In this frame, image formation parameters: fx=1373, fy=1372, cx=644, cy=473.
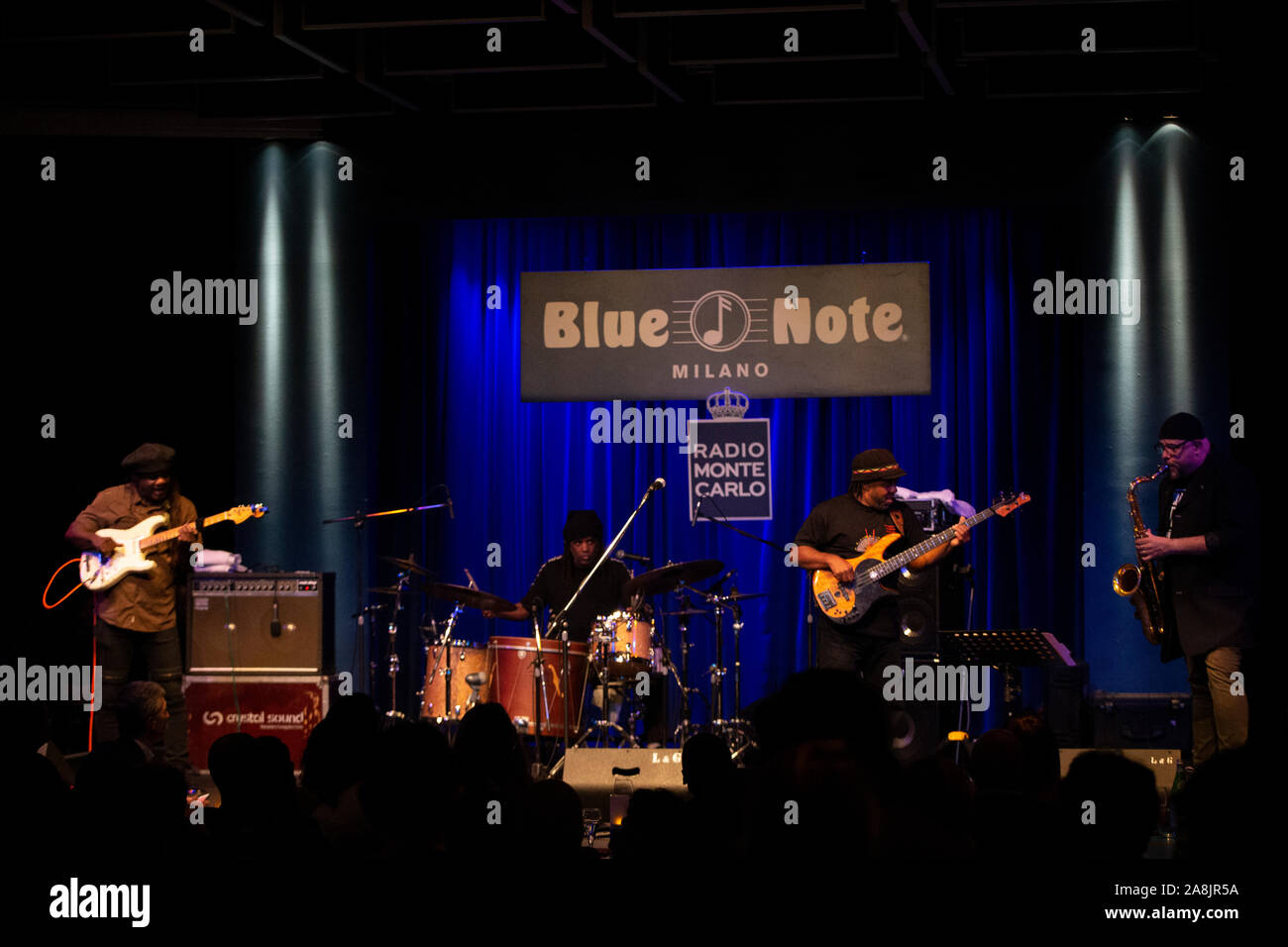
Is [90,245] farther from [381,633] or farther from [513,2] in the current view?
[513,2]

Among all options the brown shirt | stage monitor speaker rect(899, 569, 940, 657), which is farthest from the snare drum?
the brown shirt

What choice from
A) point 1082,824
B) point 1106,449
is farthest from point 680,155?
point 1082,824

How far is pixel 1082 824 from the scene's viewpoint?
10.1 feet

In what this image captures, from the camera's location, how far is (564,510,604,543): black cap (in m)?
9.22

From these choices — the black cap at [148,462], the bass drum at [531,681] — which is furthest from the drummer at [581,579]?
the black cap at [148,462]

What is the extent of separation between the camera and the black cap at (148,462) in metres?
8.52

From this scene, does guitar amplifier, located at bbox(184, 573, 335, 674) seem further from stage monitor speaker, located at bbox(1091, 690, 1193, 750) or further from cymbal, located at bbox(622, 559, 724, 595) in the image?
stage monitor speaker, located at bbox(1091, 690, 1193, 750)

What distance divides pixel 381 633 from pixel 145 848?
7.76m

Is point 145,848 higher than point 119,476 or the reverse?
the reverse

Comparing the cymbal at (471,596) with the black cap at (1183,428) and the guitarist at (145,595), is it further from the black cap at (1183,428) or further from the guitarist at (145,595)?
the black cap at (1183,428)

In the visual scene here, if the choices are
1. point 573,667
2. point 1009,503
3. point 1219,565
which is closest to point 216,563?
Answer: point 573,667

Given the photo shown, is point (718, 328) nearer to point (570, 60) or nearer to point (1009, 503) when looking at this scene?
point (570, 60)

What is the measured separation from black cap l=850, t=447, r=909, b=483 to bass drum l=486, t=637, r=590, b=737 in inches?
78.8
